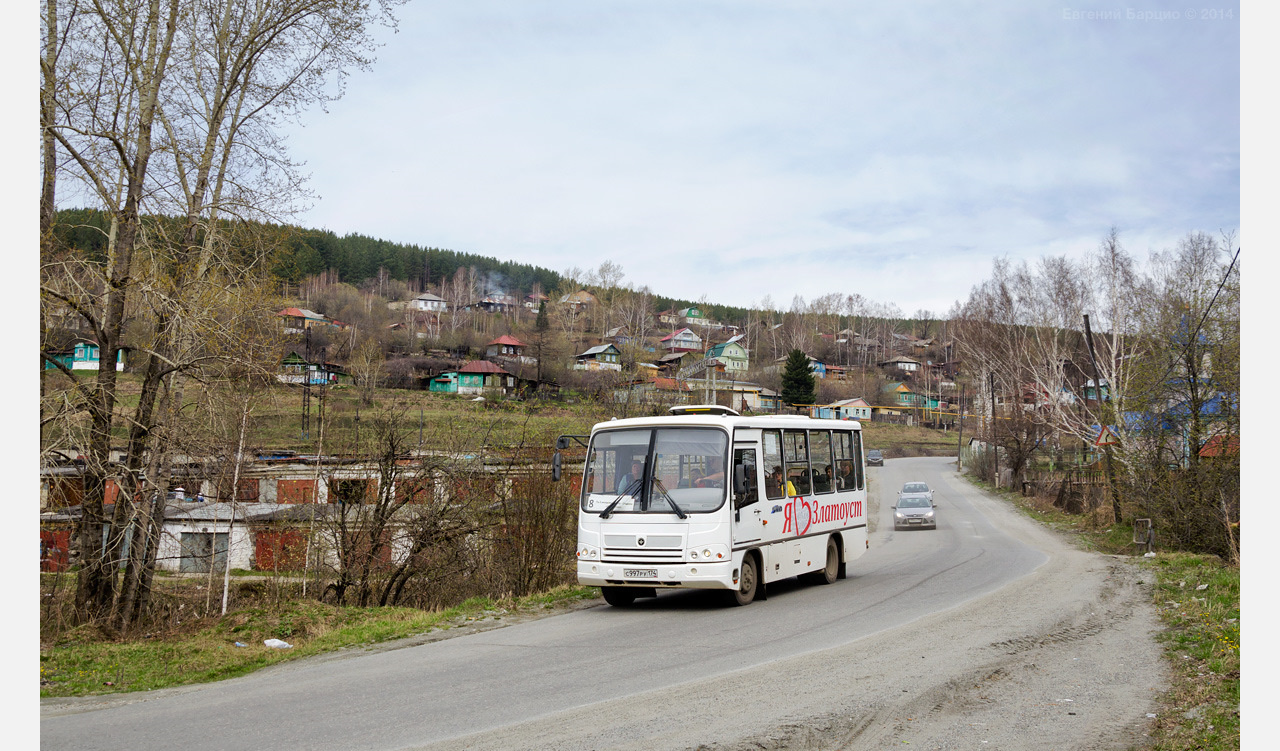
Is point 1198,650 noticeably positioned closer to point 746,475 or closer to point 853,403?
point 746,475

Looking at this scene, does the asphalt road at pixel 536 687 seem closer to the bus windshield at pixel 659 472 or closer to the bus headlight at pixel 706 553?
the bus headlight at pixel 706 553

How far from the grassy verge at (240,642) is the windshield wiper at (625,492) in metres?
1.92

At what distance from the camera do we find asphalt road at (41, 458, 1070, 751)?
261 inches

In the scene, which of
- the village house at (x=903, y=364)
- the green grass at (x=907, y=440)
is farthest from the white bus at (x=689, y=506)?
the village house at (x=903, y=364)

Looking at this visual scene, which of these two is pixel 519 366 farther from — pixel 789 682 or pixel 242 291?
pixel 789 682

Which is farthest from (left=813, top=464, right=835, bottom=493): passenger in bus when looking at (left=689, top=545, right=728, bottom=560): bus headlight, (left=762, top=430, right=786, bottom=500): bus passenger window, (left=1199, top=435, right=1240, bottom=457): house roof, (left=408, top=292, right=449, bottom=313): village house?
(left=408, top=292, right=449, bottom=313): village house

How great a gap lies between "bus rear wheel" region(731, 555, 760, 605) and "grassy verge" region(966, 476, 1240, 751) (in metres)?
5.41

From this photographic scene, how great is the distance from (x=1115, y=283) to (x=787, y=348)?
321 ft

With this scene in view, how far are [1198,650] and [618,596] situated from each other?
7.62 metres

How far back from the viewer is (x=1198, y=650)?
9289mm

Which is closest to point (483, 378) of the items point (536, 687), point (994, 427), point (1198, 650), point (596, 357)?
point (596, 357)

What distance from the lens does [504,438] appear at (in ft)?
69.6

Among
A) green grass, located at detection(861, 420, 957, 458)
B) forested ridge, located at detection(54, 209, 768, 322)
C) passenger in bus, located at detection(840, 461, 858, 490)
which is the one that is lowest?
green grass, located at detection(861, 420, 957, 458)

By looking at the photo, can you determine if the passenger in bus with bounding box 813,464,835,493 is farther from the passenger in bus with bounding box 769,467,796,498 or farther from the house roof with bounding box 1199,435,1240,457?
the house roof with bounding box 1199,435,1240,457
